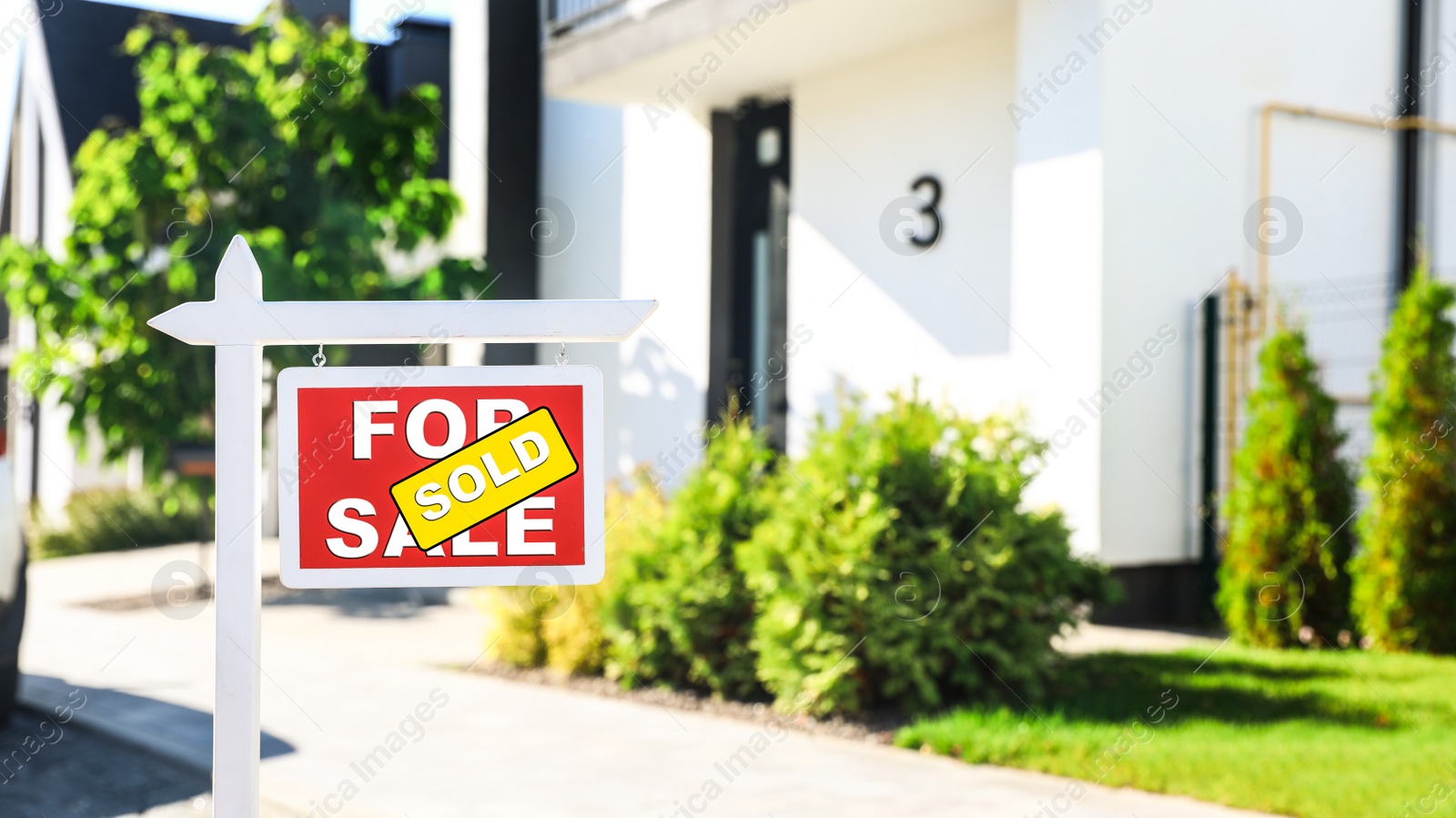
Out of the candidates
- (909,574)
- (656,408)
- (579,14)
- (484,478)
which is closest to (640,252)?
(656,408)

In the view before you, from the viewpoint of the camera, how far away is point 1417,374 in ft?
24.4

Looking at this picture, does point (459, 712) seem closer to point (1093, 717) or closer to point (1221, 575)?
point (1093, 717)

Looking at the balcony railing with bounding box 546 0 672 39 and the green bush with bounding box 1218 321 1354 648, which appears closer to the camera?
the green bush with bounding box 1218 321 1354 648

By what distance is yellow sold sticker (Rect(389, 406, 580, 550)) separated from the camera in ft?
8.52

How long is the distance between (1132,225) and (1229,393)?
1397 millimetres

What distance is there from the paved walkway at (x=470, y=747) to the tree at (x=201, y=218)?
111 inches

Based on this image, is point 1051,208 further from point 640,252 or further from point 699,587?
point 640,252

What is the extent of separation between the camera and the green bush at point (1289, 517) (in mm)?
7520

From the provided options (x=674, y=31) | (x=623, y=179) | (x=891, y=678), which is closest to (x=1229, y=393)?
(x=891, y=678)

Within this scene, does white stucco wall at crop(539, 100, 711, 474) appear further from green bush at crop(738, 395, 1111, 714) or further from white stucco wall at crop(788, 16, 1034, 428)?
A: green bush at crop(738, 395, 1111, 714)

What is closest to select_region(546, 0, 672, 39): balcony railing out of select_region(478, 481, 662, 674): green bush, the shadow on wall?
the shadow on wall

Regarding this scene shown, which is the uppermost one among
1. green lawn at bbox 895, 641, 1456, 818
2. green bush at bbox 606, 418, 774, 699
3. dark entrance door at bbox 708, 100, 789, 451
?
dark entrance door at bbox 708, 100, 789, 451

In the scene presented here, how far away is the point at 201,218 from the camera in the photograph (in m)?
11.5

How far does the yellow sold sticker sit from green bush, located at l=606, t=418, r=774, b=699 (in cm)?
411
